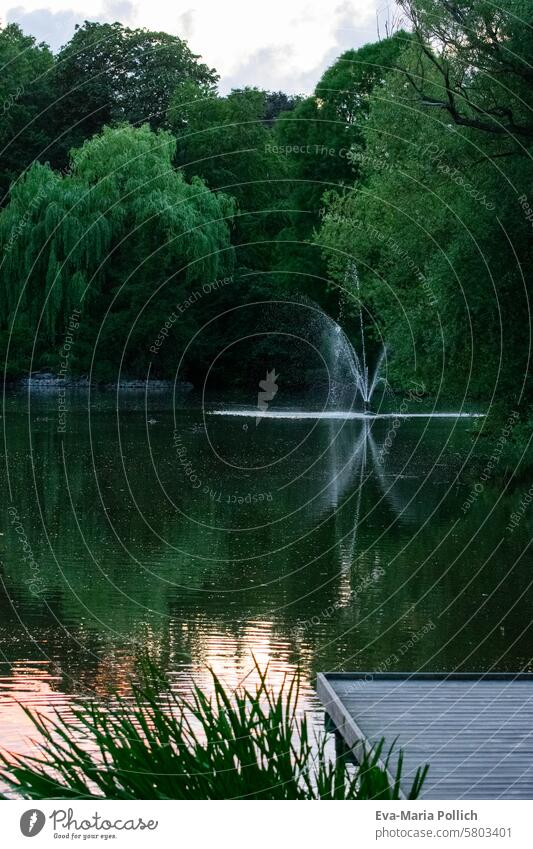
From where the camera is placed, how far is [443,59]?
19109mm

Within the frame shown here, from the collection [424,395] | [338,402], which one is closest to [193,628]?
[424,395]

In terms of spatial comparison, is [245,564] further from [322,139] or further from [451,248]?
[322,139]

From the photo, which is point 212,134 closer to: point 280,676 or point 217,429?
point 217,429

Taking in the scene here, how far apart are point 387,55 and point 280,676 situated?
3168 centimetres

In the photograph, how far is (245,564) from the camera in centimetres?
1463

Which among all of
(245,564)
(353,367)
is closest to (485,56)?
(245,564)

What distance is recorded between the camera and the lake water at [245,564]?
10.2m

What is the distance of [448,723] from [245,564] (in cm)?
737

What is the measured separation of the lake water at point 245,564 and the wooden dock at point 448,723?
29.5 inches

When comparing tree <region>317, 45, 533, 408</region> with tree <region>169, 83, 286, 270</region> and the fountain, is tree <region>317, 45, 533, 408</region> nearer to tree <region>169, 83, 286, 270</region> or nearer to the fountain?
the fountain

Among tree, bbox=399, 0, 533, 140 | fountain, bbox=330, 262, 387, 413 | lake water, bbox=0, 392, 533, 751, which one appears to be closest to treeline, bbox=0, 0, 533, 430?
tree, bbox=399, 0, 533, 140

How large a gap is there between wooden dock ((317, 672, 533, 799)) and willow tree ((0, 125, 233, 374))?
31.3 metres


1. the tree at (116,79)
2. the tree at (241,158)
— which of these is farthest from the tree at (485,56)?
the tree at (241,158)

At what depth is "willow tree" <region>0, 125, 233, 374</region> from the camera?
41062 millimetres
